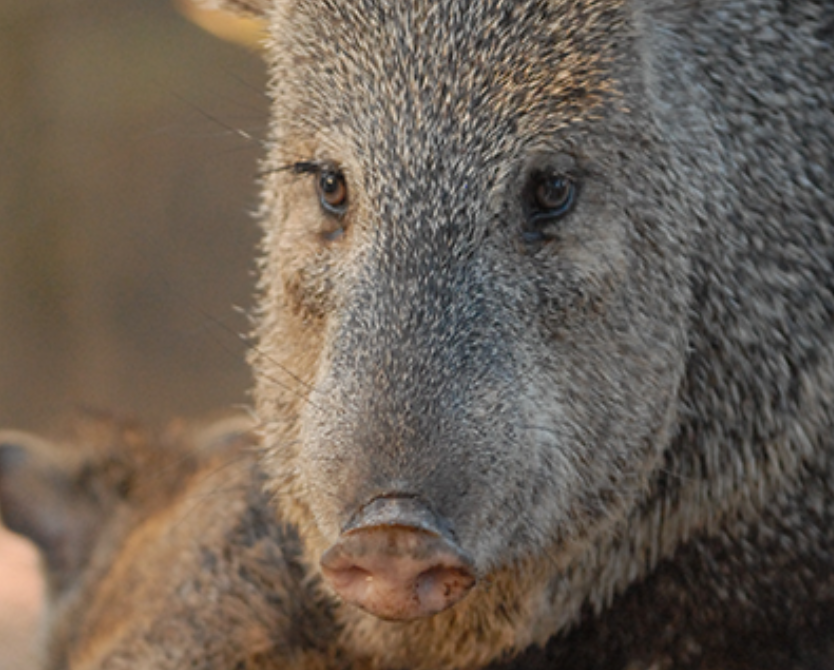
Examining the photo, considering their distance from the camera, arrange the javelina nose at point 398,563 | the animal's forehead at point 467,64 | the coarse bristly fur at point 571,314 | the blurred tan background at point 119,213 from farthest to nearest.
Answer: the blurred tan background at point 119,213, the animal's forehead at point 467,64, the coarse bristly fur at point 571,314, the javelina nose at point 398,563

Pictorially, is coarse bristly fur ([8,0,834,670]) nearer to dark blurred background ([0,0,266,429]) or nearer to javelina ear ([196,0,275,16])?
javelina ear ([196,0,275,16])

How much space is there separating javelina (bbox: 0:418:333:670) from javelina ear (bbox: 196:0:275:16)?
4.50 ft

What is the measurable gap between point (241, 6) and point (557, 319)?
1.51m

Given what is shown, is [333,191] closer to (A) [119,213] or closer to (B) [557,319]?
(B) [557,319]

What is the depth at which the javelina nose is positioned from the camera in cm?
290

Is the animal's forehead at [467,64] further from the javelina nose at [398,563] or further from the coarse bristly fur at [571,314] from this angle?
the javelina nose at [398,563]

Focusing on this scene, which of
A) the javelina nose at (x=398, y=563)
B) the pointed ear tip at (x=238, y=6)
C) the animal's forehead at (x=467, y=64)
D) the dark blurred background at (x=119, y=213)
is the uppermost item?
the animal's forehead at (x=467, y=64)

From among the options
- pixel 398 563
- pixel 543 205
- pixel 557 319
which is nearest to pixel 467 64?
pixel 543 205

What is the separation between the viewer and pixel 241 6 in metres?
4.32

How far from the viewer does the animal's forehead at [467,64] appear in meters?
3.49

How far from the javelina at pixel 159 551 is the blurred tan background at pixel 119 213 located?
2142 millimetres

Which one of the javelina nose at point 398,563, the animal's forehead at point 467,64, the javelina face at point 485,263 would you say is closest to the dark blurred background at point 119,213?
the javelina face at point 485,263

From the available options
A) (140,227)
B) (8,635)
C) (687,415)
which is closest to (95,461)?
(8,635)

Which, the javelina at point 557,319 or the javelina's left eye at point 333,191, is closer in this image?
the javelina at point 557,319
